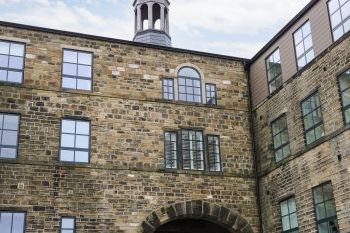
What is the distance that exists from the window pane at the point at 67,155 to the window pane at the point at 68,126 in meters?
0.71

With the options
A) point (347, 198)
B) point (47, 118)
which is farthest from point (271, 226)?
point (47, 118)

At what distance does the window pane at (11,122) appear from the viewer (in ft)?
55.3

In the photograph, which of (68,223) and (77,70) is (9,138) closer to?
(68,223)

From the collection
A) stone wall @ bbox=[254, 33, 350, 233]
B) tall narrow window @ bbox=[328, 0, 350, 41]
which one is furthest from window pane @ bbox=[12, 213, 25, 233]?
tall narrow window @ bbox=[328, 0, 350, 41]

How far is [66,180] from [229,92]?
7.00m

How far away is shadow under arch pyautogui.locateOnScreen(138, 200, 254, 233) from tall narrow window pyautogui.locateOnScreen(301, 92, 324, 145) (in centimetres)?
377

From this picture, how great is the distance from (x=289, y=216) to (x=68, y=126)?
7.65m

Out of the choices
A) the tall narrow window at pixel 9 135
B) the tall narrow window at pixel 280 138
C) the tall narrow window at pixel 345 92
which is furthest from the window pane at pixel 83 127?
the tall narrow window at pixel 345 92

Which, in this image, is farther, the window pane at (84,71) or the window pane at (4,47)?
the window pane at (84,71)

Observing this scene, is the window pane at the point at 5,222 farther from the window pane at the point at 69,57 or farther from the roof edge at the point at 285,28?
the roof edge at the point at 285,28

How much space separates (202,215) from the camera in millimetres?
18109

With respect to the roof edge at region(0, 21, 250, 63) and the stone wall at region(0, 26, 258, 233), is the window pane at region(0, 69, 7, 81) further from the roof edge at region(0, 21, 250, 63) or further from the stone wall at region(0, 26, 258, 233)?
the roof edge at region(0, 21, 250, 63)

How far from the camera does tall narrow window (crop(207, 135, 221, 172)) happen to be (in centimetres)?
1891

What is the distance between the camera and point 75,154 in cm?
1733
